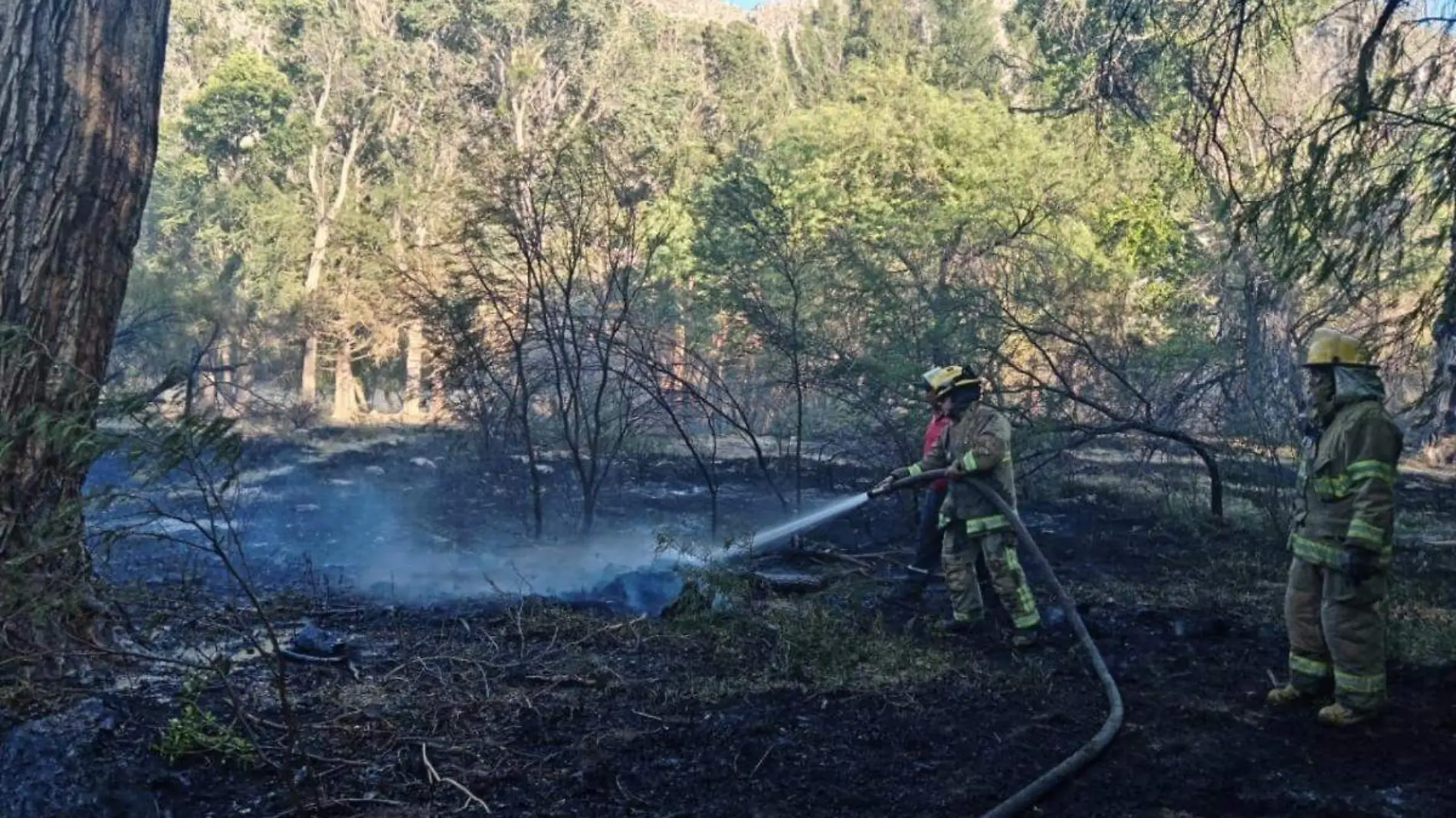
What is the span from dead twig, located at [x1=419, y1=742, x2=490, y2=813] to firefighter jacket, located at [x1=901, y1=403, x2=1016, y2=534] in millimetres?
3808

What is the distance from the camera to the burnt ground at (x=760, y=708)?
4.55m

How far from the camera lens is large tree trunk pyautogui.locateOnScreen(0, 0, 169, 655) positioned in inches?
205

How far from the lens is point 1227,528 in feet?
36.9

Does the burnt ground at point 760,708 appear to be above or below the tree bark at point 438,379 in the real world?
below

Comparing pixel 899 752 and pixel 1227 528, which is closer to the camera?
pixel 899 752

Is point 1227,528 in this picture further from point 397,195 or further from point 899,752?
point 397,195

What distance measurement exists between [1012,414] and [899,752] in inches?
261

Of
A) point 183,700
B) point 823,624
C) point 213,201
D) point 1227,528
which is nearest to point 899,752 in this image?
point 823,624

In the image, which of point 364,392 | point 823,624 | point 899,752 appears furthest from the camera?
point 364,392

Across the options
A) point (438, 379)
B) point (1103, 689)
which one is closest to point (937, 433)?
point (1103, 689)

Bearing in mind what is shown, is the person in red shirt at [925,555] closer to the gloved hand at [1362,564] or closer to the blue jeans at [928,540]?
the blue jeans at [928,540]

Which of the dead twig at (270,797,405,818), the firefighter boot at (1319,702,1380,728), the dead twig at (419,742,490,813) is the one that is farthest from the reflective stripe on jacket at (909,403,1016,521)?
the dead twig at (270,797,405,818)

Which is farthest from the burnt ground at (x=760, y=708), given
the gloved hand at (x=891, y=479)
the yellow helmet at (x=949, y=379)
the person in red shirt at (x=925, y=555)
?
the yellow helmet at (x=949, y=379)

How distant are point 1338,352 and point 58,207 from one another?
6340 mm
